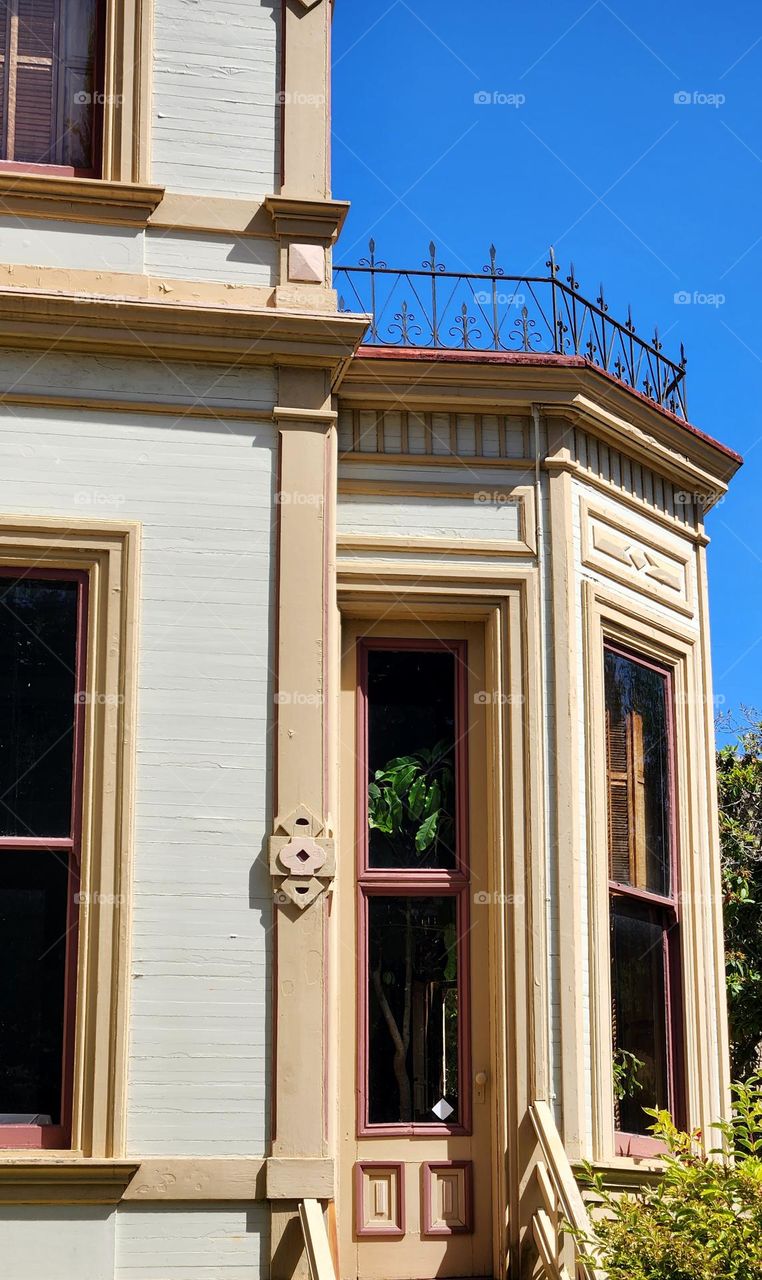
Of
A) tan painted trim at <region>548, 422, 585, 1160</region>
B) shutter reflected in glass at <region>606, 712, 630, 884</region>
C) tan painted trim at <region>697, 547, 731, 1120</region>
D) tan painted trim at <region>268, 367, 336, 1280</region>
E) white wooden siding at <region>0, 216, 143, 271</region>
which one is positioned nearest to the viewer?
tan painted trim at <region>268, 367, 336, 1280</region>

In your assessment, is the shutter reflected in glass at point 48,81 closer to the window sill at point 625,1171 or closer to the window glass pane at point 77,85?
the window glass pane at point 77,85

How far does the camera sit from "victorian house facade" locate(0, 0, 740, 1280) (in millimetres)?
7750

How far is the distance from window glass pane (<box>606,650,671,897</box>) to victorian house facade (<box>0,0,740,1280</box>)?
0.03 m

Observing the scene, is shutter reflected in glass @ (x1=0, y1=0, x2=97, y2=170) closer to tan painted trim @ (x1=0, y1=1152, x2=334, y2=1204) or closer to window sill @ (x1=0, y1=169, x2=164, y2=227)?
window sill @ (x1=0, y1=169, x2=164, y2=227)

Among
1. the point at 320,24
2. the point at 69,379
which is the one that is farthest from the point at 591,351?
the point at 69,379

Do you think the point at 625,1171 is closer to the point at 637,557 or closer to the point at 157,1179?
the point at 157,1179

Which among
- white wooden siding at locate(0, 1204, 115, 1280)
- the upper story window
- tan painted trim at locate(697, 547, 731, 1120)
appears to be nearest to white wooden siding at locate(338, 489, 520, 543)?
tan painted trim at locate(697, 547, 731, 1120)

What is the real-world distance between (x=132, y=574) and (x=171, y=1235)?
3.05 metres

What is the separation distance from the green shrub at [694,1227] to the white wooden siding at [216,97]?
5.19 m

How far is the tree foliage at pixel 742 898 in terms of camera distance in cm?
1612

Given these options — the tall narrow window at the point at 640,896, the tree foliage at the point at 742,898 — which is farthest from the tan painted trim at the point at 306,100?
the tree foliage at the point at 742,898

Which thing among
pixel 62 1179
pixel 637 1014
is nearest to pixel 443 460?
pixel 637 1014

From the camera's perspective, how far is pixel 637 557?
1005 centimetres

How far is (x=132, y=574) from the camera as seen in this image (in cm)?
823
